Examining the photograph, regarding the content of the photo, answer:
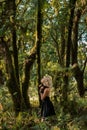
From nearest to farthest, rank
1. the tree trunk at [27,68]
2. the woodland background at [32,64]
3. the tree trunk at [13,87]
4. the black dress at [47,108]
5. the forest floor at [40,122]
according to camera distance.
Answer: the forest floor at [40,122], the woodland background at [32,64], the black dress at [47,108], the tree trunk at [13,87], the tree trunk at [27,68]

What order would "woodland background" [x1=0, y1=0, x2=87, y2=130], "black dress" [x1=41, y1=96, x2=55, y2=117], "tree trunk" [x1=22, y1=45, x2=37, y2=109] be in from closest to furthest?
"woodland background" [x1=0, y1=0, x2=87, y2=130], "black dress" [x1=41, y1=96, x2=55, y2=117], "tree trunk" [x1=22, y1=45, x2=37, y2=109]

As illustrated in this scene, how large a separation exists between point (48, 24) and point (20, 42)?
10.3 feet

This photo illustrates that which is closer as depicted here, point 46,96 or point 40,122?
point 40,122

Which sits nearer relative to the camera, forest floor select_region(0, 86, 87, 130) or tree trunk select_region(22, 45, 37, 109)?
forest floor select_region(0, 86, 87, 130)

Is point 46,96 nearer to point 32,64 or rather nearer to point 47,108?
point 47,108

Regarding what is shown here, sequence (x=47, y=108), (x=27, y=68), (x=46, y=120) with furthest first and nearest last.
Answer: (x=27, y=68) < (x=47, y=108) < (x=46, y=120)

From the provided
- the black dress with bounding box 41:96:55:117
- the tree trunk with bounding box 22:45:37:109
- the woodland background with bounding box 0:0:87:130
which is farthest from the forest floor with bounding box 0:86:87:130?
the tree trunk with bounding box 22:45:37:109

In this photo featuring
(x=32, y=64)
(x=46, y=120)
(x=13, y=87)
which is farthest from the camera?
(x=32, y=64)

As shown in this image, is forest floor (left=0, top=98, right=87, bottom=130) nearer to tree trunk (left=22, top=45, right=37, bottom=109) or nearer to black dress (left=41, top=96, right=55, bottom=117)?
black dress (left=41, top=96, right=55, bottom=117)

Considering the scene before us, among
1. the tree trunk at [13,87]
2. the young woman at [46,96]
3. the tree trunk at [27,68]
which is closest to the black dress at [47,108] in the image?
the young woman at [46,96]

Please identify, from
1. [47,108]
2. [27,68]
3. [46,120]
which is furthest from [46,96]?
[27,68]

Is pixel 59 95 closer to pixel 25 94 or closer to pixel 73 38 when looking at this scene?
pixel 25 94

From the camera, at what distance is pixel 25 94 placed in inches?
538

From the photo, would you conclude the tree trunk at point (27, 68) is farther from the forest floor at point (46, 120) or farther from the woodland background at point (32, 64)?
the forest floor at point (46, 120)
